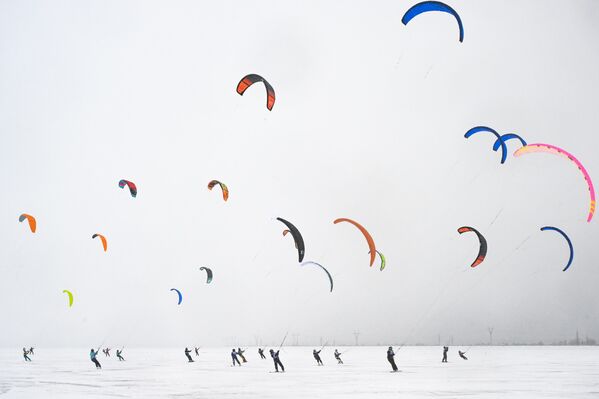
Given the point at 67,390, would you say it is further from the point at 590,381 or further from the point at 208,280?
the point at 590,381

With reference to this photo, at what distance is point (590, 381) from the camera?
2070 cm

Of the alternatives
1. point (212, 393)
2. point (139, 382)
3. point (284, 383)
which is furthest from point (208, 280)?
point (212, 393)

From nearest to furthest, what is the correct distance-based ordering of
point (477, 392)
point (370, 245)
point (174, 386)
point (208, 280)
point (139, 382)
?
point (477, 392) < point (174, 386) < point (139, 382) < point (370, 245) < point (208, 280)

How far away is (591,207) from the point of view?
21.0m

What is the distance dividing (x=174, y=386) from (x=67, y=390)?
11.1 feet

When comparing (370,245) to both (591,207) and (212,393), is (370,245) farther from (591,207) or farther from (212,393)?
(212,393)

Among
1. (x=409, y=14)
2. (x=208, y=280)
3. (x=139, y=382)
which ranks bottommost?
(x=139, y=382)

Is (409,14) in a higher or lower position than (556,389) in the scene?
higher

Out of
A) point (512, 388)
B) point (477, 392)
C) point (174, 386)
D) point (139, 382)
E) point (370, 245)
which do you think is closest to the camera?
point (477, 392)

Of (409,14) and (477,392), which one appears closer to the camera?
(477,392)

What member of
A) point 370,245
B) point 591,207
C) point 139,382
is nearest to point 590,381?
point 591,207

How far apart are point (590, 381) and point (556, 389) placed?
11.9 ft

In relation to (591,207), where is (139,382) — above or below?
below

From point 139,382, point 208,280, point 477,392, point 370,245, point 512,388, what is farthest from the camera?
point 208,280
